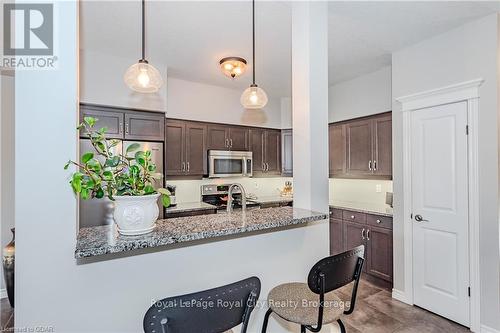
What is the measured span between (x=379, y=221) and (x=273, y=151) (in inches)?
85.3

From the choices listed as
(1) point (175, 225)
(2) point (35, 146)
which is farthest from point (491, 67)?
(2) point (35, 146)

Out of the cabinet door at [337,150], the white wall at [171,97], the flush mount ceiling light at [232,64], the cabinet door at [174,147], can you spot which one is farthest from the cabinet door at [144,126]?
the cabinet door at [337,150]

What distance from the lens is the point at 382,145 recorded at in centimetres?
349

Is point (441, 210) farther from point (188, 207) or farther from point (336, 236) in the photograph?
point (188, 207)

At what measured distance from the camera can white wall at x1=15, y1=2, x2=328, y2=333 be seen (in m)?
1.01

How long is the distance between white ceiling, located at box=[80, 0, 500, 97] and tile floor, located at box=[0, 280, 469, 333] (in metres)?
2.87

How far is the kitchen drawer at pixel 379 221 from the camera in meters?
3.20

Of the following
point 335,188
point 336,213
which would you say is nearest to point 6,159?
point 336,213

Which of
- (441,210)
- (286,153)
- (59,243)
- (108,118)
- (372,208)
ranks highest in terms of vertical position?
(108,118)

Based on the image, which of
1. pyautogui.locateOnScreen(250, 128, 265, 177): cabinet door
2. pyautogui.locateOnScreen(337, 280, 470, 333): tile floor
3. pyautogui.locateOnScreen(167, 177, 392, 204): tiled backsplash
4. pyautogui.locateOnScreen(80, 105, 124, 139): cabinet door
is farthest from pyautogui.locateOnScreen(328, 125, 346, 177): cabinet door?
pyautogui.locateOnScreen(80, 105, 124, 139): cabinet door

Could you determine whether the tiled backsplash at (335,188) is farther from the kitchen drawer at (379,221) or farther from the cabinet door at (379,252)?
the cabinet door at (379,252)

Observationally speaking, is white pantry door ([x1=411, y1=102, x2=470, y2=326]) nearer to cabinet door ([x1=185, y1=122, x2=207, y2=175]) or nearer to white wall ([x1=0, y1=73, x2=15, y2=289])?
cabinet door ([x1=185, y1=122, x2=207, y2=175])

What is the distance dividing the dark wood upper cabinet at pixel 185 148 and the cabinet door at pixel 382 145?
8.14 feet

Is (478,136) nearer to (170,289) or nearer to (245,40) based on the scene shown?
(245,40)
